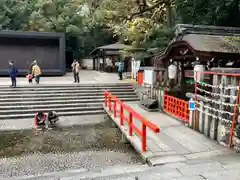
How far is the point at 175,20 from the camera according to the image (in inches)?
822

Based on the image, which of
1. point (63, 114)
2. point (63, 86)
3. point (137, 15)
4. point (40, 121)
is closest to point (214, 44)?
point (40, 121)

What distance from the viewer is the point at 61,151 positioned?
6.89m

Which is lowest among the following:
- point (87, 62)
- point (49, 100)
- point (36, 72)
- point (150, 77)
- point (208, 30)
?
point (49, 100)

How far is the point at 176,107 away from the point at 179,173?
529cm

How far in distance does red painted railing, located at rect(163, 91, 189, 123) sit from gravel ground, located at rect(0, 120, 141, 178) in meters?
2.50

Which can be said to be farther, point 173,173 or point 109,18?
point 109,18

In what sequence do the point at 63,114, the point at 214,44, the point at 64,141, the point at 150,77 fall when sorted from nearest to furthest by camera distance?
the point at 64,141 → the point at 214,44 → the point at 63,114 → the point at 150,77

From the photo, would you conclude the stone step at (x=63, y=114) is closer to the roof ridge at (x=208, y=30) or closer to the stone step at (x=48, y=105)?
the stone step at (x=48, y=105)

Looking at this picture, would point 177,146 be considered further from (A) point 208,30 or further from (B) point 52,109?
(B) point 52,109

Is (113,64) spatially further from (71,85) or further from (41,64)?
(71,85)

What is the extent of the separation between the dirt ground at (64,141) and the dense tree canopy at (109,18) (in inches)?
245

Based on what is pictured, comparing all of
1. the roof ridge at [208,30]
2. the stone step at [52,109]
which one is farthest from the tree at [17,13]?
the roof ridge at [208,30]

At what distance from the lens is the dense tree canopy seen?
13.6 meters

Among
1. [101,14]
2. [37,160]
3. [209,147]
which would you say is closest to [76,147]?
[37,160]
